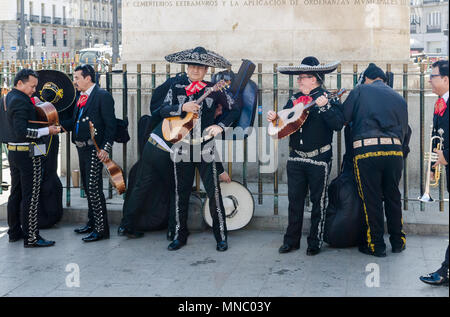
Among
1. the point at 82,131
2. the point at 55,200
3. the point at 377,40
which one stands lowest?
the point at 55,200

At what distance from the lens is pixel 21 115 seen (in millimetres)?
7660

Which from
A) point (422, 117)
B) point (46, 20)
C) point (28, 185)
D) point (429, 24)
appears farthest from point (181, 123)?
point (46, 20)

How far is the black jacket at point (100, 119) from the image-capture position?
7945 mm

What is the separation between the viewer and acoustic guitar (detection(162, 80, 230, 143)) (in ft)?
24.8

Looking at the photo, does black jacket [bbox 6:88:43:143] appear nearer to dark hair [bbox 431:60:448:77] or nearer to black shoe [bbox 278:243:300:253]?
black shoe [bbox 278:243:300:253]

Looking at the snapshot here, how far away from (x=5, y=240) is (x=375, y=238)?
368 cm

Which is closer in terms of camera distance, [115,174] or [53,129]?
[53,129]

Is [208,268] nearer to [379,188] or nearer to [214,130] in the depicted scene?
[214,130]

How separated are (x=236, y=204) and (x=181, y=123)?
111cm

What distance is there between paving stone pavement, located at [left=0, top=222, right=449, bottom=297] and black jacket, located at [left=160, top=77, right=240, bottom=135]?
3.98 feet

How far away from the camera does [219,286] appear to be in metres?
6.45
